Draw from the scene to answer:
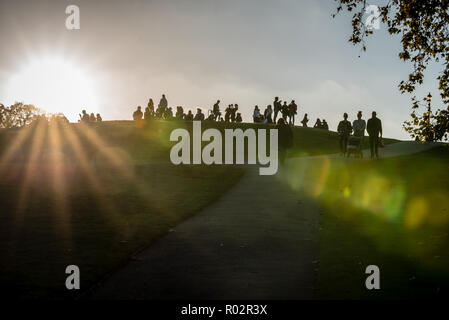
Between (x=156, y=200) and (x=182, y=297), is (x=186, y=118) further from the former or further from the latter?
(x=182, y=297)

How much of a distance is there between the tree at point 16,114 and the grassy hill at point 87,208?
10380 cm

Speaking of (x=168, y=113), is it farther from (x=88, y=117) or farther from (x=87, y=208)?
(x=87, y=208)

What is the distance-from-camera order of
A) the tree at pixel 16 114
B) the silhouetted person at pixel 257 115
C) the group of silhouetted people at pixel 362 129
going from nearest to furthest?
the group of silhouetted people at pixel 362 129 → the silhouetted person at pixel 257 115 → the tree at pixel 16 114

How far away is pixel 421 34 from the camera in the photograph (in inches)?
594

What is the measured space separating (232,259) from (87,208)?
6790mm

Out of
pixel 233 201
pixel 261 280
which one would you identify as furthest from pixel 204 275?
pixel 233 201

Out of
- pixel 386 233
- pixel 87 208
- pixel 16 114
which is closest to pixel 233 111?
pixel 87 208

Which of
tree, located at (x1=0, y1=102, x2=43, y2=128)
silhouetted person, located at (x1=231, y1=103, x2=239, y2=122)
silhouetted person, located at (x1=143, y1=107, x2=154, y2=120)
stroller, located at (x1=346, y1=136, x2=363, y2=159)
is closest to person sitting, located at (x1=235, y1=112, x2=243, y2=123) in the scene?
silhouetted person, located at (x1=231, y1=103, x2=239, y2=122)

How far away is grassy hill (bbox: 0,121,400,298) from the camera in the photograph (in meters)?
8.06

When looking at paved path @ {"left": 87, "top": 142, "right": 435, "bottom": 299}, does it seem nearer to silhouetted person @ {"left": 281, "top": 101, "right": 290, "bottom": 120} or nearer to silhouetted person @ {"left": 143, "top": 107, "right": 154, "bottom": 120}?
silhouetted person @ {"left": 281, "top": 101, "right": 290, "bottom": 120}

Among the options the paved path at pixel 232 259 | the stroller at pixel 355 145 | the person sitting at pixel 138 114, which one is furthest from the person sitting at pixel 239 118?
the paved path at pixel 232 259

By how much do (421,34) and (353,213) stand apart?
567 centimetres

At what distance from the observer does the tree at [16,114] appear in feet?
432

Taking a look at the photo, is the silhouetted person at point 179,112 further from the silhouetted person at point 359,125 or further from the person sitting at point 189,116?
the silhouetted person at point 359,125
